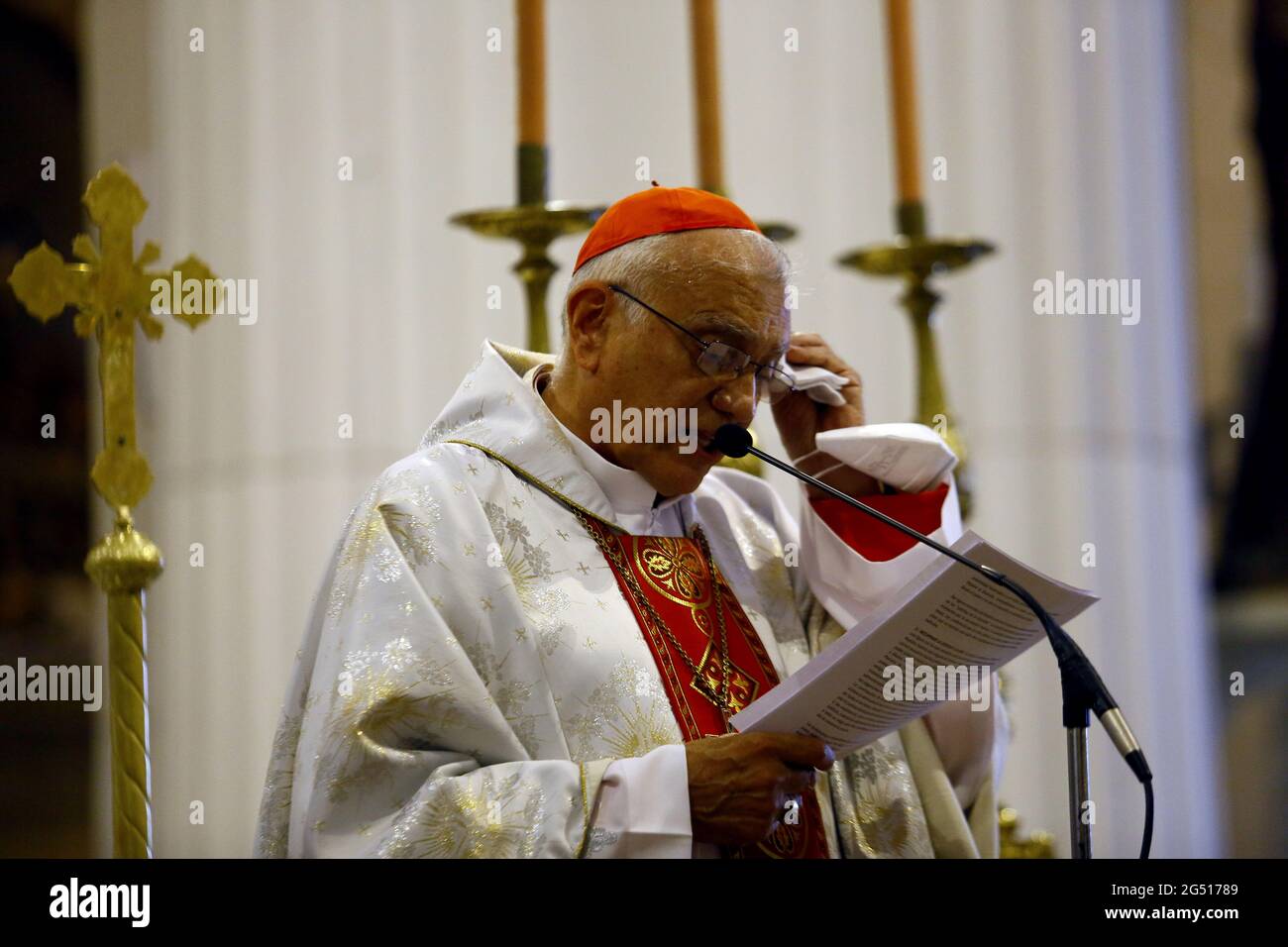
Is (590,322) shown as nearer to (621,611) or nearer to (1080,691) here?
(621,611)

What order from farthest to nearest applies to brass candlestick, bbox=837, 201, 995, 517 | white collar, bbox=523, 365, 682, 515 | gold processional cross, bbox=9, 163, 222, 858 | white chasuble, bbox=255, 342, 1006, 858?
1. brass candlestick, bbox=837, 201, 995, 517
2. white collar, bbox=523, 365, 682, 515
3. gold processional cross, bbox=9, 163, 222, 858
4. white chasuble, bbox=255, 342, 1006, 858

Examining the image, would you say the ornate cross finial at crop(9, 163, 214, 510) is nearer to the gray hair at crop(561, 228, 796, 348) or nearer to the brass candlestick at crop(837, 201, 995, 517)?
the gray hair at crop(561, 228, 796, 348)

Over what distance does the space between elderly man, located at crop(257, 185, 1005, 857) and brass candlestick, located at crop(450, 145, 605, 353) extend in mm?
152

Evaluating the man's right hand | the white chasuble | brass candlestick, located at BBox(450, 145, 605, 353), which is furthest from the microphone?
brass candlestick, located at BBox(450, 145, 605, 353)

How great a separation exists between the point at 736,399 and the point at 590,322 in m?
0.33

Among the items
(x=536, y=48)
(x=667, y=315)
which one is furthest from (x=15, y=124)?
(x=667, y=315)

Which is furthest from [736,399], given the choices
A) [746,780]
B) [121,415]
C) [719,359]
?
[121,415]

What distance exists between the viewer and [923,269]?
3.69 metres

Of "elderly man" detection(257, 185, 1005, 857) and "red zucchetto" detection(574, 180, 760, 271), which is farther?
"red zucchetto" detection(574, 180, 760, 271)

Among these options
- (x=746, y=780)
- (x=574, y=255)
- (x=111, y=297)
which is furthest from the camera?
(x=574, y=255)

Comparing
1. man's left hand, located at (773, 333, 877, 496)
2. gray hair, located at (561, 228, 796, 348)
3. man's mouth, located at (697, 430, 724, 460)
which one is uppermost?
gray hair, located at (561, 228, 796, 348)

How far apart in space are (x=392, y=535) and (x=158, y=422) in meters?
1.99

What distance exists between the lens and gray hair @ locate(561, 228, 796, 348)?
3.06m

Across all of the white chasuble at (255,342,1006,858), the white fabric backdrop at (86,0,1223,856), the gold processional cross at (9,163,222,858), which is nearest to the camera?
the white chasuble at (255,342,1006,858)
